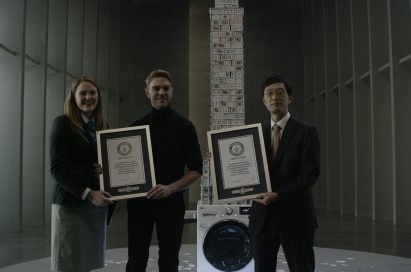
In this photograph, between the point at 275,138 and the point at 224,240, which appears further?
the point at 224,240

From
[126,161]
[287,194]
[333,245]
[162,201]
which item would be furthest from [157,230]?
[333,245]

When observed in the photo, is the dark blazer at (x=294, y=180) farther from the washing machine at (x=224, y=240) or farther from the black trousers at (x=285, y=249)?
the washing machine at (x=224, y=240)

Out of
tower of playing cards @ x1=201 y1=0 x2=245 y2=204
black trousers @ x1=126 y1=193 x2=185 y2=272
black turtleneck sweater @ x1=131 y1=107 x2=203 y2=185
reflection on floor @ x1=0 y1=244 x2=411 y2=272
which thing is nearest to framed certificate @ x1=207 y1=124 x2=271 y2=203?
black turtleneck sweater @ x1=131 y1=107 x2=203 y2=185

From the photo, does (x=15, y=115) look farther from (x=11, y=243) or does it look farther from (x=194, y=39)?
(x=194, y=39)

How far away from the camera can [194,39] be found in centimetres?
1533

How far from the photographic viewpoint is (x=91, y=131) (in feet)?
8.19

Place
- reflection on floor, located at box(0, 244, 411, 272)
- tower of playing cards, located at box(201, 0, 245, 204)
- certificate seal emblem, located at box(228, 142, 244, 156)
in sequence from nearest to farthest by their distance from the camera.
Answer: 1. certificate seal emblem, located at box(228, 142, 244, 156)
2. reflection on floor, located at box(0, 244, 411, 272)
3. tower of playing cards, located at box(201, 0, 245, 204)

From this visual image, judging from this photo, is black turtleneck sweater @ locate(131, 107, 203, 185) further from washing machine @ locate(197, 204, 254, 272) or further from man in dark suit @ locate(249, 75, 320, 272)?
washing machine @ locate(197, 204, 254, 272)

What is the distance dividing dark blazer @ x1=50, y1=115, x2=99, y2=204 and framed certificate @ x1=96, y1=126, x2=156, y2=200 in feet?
0.29

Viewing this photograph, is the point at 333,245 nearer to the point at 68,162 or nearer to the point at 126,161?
the point at 126,161

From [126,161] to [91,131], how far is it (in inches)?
10.0

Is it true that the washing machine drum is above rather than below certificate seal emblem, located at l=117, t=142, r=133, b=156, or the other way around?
below

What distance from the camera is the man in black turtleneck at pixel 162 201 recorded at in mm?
2557

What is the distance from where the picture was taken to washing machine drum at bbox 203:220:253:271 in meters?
3.94
